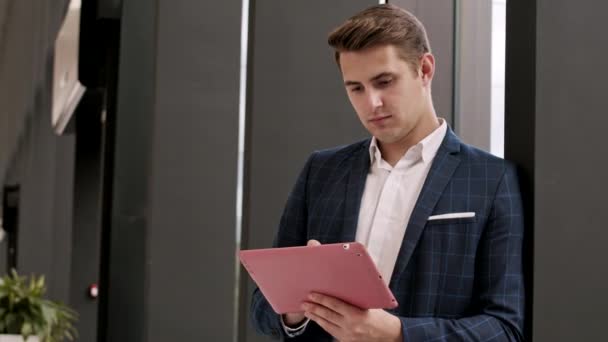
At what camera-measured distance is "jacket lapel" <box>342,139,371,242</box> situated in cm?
196

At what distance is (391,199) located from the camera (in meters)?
1.95

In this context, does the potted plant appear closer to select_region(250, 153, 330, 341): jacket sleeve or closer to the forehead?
select_region(250, 153, 330, 341): jacket sleeve

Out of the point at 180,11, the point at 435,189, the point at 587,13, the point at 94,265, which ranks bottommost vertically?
the point at 94,265

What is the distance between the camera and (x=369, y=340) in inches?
68.8

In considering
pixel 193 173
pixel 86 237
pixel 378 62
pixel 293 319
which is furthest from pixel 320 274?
pixel 86 237

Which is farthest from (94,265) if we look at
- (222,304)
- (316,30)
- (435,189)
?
(435,189)

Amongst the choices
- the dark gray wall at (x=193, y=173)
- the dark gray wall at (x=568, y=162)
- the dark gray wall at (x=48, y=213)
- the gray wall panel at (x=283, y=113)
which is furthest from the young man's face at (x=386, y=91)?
the dark gray wall at (x=48, y=213)

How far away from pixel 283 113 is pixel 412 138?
2.61 ft

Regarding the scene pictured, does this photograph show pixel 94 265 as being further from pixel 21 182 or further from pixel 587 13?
pixel 587 13

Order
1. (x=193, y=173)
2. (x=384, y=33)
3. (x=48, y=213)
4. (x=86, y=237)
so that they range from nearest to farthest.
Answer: (x=384, y=33) → (x=193, y=173) → (x=86, y=237) → (x=48, y=213)

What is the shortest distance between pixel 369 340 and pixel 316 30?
4.12 feet

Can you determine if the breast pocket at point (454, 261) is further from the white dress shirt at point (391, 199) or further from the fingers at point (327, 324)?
the fingers at point (327, 324)

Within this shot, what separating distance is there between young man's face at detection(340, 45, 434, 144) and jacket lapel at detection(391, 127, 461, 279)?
9 cm

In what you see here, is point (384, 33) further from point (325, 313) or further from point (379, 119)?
point (325, 313)
